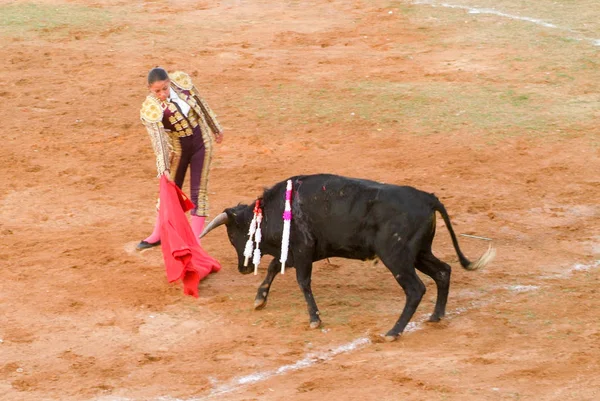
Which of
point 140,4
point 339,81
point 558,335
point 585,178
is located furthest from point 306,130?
point 140,4

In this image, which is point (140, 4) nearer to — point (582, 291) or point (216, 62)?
point (216, 62)

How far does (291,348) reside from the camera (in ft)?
24.8

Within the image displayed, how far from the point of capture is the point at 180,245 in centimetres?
865

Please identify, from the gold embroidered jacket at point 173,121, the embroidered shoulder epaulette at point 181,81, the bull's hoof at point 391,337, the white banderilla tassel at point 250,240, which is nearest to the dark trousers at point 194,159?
the gold embroidered jacket at point 173,121

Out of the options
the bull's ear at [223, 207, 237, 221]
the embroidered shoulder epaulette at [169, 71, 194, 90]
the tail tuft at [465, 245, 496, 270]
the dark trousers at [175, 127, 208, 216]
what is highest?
the embroidered shoulder epaulette at [169, 71, 194, 90]

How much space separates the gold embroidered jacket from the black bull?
99cm

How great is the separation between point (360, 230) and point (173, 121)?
1.95 m

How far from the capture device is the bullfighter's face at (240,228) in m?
8.42

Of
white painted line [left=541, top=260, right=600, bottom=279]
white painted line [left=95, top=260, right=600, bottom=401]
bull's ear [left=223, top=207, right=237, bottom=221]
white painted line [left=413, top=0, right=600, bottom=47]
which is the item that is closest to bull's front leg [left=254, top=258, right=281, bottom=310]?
bull's ear [left=223, top=207, right=237, bottom=221]

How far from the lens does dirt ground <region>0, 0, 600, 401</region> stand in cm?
728

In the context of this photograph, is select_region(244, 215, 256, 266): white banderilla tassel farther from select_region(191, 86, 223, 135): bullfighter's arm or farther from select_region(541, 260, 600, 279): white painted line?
select_region(541, 260, 600, 279): white painted line

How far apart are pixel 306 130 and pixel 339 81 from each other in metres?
1.86

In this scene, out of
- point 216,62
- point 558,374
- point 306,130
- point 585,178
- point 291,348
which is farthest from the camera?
point 216,62

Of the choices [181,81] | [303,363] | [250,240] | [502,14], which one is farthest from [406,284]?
[502,14]
